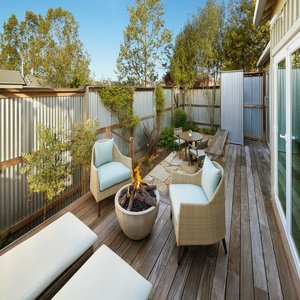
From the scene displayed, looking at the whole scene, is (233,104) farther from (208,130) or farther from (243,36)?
(243,36)

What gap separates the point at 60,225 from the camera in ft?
6.98

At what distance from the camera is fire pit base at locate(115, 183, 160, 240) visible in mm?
2402

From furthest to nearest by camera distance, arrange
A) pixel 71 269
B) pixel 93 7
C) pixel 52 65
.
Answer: pixel 52 65, pixel 93 7, pixel 71 269

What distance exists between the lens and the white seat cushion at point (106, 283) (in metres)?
1.38

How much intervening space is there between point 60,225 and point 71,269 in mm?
506

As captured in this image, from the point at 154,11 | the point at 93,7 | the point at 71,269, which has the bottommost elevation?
the point at 71,269

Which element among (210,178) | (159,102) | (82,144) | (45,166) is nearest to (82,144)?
(82,144)

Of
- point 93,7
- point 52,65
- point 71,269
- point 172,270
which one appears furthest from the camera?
point 52,65

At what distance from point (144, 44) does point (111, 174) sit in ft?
25.0

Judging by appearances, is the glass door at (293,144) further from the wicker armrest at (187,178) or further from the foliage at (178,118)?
the foliage at (178,118)

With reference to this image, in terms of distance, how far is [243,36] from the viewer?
444 inches

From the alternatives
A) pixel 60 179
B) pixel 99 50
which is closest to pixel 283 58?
pixel 60 179

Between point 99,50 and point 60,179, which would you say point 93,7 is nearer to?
point 99,50

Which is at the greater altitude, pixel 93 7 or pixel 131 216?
pixel 93 7
